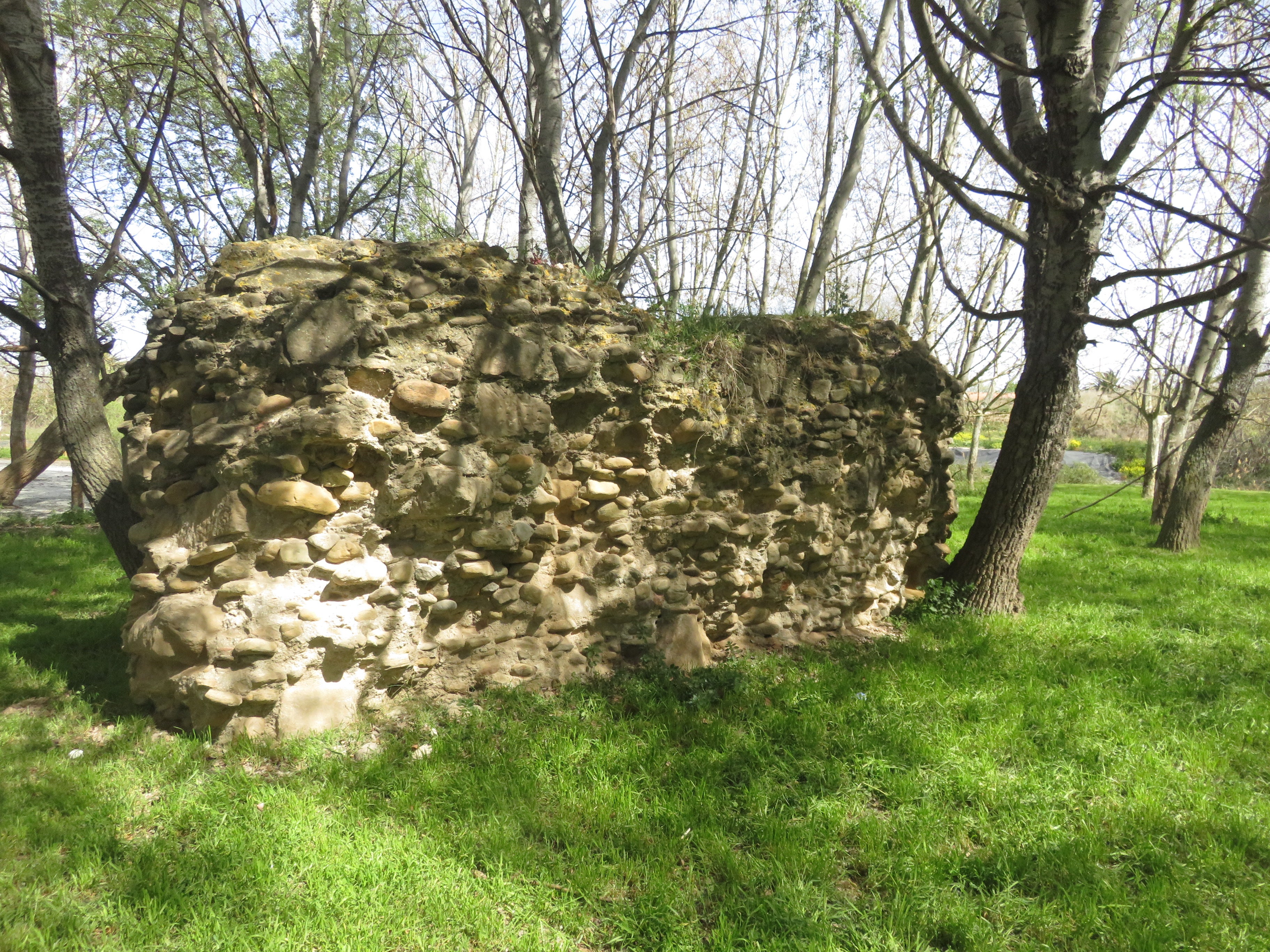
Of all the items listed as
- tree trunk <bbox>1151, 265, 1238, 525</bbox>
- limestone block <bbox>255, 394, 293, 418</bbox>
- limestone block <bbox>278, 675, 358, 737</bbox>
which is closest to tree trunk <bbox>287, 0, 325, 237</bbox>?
limestone block <bbox>255, 394, 293, 418</bbox>

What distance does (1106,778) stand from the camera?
307cm

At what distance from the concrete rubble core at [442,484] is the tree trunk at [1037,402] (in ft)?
4.52

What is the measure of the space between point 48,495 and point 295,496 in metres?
15.2

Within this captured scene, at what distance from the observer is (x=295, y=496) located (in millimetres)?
3002

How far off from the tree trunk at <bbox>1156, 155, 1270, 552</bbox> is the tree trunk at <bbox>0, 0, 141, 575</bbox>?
9.52 m

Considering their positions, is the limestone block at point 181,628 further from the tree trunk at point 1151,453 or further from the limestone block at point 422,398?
the tree trunk at point 1151,453

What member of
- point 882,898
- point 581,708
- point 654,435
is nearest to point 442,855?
point 581,708

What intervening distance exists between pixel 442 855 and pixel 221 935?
0.69 meters

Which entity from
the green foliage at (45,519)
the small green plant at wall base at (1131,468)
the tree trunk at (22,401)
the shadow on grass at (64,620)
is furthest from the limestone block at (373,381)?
the small green plant at wall base at (1131,468)

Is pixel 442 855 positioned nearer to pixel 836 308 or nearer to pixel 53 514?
pixel 836 308

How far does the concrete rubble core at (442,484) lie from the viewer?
3043mm

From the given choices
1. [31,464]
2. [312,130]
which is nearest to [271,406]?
[312,130]

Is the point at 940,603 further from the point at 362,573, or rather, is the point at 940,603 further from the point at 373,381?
the point at 373,381

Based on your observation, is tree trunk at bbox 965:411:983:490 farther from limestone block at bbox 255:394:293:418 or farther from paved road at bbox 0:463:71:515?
paved road at bbox 0:463:71:515
